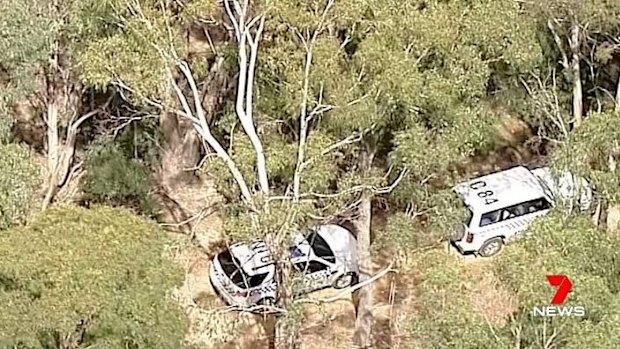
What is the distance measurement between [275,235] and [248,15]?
3.39m

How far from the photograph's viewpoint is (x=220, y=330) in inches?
824

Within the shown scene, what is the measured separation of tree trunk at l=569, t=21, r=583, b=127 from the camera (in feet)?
70.3

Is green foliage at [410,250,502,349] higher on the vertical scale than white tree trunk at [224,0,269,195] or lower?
lower

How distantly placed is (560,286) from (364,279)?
7.13 m

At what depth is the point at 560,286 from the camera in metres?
13.8

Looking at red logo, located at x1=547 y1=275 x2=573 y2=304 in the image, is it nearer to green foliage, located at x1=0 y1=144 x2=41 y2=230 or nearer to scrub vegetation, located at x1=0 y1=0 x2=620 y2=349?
scrub vegetation, located at x1=0 y1=0 x2=620 y2=349

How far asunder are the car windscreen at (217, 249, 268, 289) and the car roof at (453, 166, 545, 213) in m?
4.29

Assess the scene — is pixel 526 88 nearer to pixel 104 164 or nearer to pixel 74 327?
pixel 104 164

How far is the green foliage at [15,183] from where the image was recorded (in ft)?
56.7

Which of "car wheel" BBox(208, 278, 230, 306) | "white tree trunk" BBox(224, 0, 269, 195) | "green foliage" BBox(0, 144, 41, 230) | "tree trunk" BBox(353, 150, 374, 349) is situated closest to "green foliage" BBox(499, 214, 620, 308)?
"white tree trunk" BBox(224, 0, 269, 195)

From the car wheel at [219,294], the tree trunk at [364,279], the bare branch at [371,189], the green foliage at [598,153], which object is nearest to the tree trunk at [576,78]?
the green foliage at [598,153]

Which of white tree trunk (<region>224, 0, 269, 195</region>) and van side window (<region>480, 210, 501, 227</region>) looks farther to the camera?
van side window (<region>480, 210, 501, 227</region>)

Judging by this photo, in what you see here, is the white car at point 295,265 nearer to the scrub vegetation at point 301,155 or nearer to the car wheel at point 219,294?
the car wheel at point 219,294

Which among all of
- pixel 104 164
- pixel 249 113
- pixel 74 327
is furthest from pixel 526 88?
pixel 74 327
